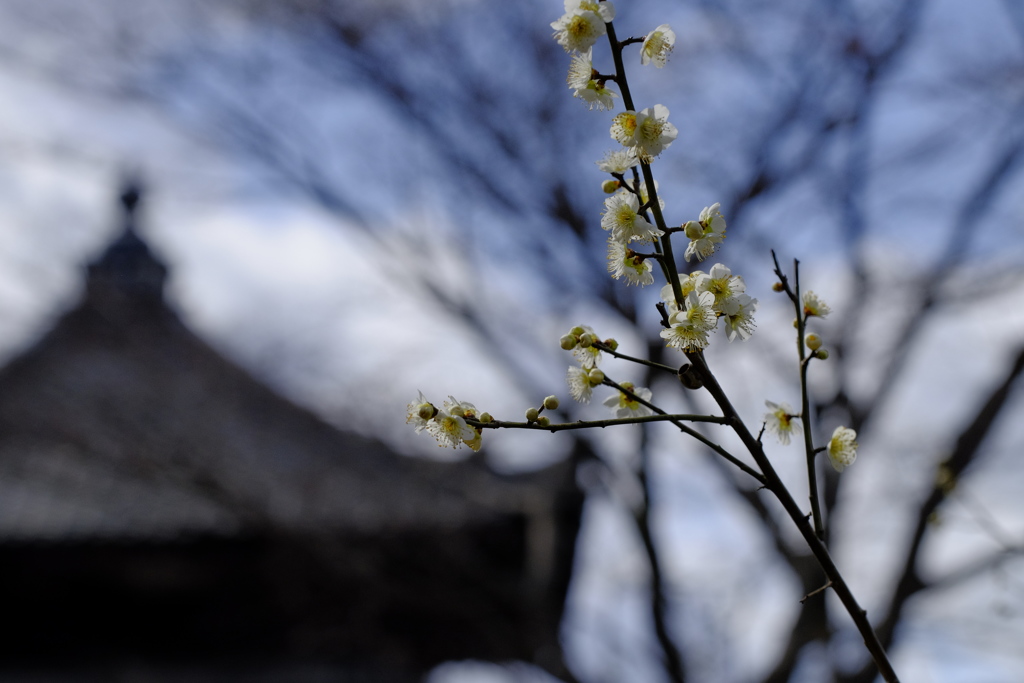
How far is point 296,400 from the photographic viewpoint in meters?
6.64

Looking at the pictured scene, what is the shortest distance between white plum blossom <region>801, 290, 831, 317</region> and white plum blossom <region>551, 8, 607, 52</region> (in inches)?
18.6

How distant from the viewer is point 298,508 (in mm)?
5523

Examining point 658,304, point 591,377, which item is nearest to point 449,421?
point 591,377

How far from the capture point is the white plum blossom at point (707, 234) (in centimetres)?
97

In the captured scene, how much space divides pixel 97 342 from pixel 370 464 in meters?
3.09

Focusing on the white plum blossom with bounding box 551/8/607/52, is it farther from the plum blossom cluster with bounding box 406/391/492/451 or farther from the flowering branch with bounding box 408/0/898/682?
the plum blossom cluster with bounding box 406/391/492/451

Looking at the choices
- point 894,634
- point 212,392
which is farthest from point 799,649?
point 212,392

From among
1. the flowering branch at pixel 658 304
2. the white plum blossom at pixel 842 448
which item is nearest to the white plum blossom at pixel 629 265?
the flowering branch at pixel 658 304

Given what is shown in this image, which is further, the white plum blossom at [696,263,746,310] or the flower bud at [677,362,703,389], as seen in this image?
the white plum blossom at [696,263,746,310]

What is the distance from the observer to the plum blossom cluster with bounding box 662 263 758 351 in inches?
34.4

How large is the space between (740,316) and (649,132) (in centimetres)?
26

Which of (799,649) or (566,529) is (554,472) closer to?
(566,529)

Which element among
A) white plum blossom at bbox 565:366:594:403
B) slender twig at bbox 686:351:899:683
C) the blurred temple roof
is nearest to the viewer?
slender twig at bbox 686:351:899:683

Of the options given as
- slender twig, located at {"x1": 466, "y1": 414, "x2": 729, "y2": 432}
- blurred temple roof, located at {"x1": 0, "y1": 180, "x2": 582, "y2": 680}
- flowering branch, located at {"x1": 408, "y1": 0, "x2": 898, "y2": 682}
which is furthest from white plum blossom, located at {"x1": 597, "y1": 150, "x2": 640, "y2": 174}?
blurred temple roof, located at {"x1": 0, "y1": 180, "x2": 582, "y2": 680}
